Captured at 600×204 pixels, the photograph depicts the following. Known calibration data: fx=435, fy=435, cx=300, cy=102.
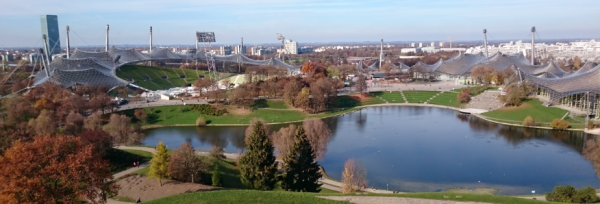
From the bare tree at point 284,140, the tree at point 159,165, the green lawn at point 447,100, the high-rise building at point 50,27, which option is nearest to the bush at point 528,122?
the green lawn at point 447,100

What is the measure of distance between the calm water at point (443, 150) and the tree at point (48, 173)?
34.0ft

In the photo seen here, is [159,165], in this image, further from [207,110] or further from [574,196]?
[207,110]

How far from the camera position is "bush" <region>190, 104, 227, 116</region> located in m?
32.7

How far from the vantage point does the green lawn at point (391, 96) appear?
4025cm

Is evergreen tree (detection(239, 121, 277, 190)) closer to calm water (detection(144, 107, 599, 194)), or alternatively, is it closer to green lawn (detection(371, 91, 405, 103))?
calm water (detection(144, 107, 599, 194))

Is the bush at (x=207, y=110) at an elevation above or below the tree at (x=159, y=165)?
below

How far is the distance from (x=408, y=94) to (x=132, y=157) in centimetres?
3024

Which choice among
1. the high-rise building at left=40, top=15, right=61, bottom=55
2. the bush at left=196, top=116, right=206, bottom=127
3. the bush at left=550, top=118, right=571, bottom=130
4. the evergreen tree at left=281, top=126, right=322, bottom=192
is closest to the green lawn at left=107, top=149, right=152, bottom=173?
the evergreen tree at left=281, top=126, right=322, bottom=192

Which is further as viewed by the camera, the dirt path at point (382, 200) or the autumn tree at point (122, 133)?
the autumn tree at point (122, 133)

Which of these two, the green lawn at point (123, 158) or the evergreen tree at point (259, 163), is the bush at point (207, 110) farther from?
the evergreen tree at point (259, 163)

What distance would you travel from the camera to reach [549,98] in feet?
109

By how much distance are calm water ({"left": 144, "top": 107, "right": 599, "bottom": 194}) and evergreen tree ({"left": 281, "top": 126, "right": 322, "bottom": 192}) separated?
4.20 m

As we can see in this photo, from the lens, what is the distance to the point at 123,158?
17.2m

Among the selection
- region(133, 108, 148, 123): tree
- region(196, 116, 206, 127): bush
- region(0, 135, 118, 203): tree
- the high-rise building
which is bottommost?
region(196, 116, 206, 127): bush
